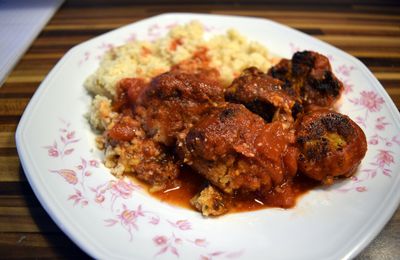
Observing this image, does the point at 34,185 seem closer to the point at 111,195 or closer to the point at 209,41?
the point at 111,195

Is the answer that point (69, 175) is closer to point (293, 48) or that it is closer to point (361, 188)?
point (361, 188)

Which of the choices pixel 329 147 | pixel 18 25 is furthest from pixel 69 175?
pixel 18 25

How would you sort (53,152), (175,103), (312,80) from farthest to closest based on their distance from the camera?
(312,80) < (175,103) < (53,152)

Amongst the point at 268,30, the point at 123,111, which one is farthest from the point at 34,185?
the point at 268,30

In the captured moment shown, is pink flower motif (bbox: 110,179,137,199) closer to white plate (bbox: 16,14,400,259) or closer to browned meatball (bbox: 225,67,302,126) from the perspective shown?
white plate (bbox: 16,14,400,259)

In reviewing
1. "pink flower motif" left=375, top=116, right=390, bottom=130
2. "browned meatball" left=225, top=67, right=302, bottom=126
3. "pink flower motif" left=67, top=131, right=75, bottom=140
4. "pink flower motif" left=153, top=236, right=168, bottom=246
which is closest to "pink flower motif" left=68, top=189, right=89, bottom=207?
"pink flower motif" left=153, top=236, right=168, bottom=246

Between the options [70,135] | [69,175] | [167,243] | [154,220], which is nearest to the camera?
[167,243]
